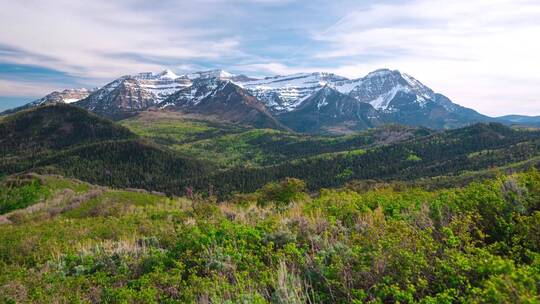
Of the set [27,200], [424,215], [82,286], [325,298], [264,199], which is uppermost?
[424,215]

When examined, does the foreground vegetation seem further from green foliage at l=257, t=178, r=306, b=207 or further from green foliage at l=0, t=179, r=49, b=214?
green foliage at l=0, t=179, r=49, b=214

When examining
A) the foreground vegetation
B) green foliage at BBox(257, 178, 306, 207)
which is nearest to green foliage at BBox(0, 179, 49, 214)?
green foliage at BBox(257, 178, 306, 207)

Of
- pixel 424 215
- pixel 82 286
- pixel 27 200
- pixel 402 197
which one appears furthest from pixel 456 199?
pixel 27 200

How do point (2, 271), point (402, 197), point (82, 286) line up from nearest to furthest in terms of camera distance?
point (82, 286) < point (2, 271) < point (402, 197)

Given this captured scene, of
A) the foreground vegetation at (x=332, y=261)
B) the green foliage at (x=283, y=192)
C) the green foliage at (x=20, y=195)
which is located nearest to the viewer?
the foreground vegetation at (x=332, y=261)

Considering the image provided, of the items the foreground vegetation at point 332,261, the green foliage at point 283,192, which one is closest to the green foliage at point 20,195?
the green foliage at point 283,192

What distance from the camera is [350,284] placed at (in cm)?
757

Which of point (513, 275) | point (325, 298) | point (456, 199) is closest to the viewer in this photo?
point (513, 275)

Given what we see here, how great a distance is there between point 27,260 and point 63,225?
259 inches

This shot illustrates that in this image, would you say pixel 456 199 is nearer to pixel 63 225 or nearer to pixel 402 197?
pixel 402 197

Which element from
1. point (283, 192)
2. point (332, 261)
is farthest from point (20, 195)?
point (332, 261)

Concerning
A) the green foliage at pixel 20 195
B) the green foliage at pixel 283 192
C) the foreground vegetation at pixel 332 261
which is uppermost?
the foreground vegetation at pixel 332 261

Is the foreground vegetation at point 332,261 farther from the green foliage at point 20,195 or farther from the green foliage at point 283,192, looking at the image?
the green foliage at point 20,195

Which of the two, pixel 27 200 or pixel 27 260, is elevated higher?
pixel 27 260
